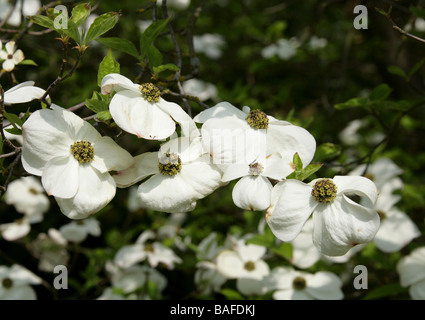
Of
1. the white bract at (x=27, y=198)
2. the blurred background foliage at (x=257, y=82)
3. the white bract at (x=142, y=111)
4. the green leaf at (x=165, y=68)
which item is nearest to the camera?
the white bract at (x=142, y=111)

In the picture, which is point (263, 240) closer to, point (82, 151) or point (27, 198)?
point (82, 151)

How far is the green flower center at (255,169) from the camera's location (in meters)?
0.80

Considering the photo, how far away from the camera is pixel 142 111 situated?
0.79m

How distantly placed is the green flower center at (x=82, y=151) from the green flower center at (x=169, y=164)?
0.13 meters

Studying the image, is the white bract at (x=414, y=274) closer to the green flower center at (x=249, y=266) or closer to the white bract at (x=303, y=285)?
the white bract at (x=303, y=285)

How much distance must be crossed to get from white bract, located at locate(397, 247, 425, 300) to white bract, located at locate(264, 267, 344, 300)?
198 millimetres

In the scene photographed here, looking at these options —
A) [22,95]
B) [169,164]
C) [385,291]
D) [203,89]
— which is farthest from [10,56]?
[203,89]

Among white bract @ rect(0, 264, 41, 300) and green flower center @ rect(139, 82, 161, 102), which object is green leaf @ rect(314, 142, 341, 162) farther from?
white bract @ rect(0, 264, 41, 300)

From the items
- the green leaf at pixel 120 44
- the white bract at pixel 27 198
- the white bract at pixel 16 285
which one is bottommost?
the white bract at pixel 16 285

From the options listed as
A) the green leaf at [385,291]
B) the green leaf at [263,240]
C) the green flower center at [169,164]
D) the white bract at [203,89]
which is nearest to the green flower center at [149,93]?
the green flower center at [169,164]

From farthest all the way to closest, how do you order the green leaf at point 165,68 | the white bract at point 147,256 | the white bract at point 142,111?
the white bract at point 147,256 < the green leaf at point 165,68 < the white bract at point 142,111

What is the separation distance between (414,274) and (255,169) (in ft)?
2.61

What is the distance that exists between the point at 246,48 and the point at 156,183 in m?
1.80

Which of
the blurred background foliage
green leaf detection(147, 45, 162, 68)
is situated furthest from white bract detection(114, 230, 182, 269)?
green leaf detection(147, 45, 162, 68)
